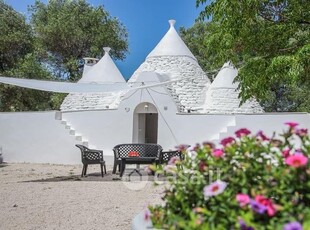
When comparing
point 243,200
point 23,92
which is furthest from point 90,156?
point 23,92

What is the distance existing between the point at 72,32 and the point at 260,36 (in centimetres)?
2093

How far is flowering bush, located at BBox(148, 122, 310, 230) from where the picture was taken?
4.82ft

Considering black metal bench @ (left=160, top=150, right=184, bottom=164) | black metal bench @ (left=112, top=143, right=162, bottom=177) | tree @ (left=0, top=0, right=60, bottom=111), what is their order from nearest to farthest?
black metal bench @ (left=160, top=150, right=184, bottom=164) < black metal bench @ (left=112, top=143, right=162, bottom=177) < tree @ (left=0, top=0, right=60, bottom=111)

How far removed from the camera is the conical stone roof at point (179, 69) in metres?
16.6

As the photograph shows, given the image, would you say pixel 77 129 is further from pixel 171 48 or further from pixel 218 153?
pixel 218 153

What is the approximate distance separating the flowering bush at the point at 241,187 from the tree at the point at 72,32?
24.9 meters

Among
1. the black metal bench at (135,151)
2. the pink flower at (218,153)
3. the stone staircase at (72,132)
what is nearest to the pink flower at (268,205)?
the pink flower at (218,153)

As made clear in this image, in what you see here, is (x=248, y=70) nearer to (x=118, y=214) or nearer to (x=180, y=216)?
(x=118, y=214)

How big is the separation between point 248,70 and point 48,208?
469 cm

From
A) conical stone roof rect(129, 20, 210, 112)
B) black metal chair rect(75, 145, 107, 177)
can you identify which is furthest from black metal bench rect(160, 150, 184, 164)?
conical stone roof rect(129, 20, 210, 112)

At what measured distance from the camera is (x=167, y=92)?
1416 centimetres

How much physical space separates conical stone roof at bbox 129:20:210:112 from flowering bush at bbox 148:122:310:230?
13.8 meters

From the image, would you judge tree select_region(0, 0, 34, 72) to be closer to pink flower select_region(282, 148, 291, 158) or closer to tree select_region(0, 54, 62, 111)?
tree select_region(0, 54, 62, 111)

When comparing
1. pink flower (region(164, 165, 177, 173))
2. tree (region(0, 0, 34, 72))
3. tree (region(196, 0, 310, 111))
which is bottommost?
pink flower (region(164, 165, 177, 173))
